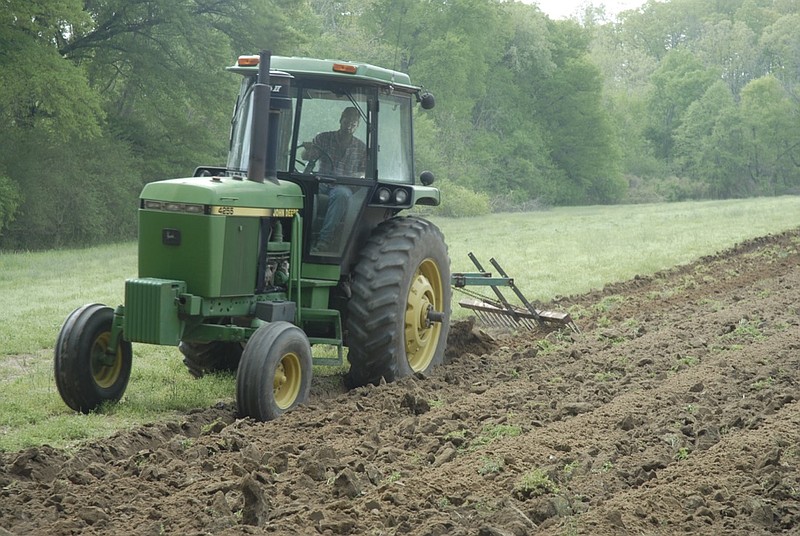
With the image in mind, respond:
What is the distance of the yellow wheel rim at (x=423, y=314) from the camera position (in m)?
8.82

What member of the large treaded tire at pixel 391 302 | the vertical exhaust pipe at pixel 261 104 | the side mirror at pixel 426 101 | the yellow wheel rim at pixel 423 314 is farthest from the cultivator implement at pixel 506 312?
the vertical exhaust pipe at pixel 261 104

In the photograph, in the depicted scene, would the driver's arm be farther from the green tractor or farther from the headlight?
the headlight

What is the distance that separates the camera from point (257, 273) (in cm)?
787

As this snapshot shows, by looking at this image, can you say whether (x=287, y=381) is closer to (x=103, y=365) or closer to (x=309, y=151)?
(x=103, y=365)

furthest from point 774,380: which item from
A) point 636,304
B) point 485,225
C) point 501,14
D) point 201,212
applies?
point 501,14

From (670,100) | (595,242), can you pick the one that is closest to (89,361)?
(595,242)

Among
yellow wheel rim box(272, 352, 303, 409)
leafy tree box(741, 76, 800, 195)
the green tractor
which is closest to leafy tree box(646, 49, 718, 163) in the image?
leafy tree box(741, 76, 800, 195)

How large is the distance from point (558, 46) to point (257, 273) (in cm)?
4946

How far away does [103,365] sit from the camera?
25.0 feet

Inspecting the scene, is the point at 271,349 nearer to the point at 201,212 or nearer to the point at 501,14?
the point at 201,212

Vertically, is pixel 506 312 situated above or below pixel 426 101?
below

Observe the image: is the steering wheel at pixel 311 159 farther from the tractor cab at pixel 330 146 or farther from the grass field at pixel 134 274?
the grass field at pixel 134 274

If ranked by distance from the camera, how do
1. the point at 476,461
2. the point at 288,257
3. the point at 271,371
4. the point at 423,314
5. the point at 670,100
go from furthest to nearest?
the point at 670,100, the point at 423,314, the point at 288,257, the point at 271,371, the point at 476,461

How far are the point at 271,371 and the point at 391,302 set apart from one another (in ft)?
4.86
